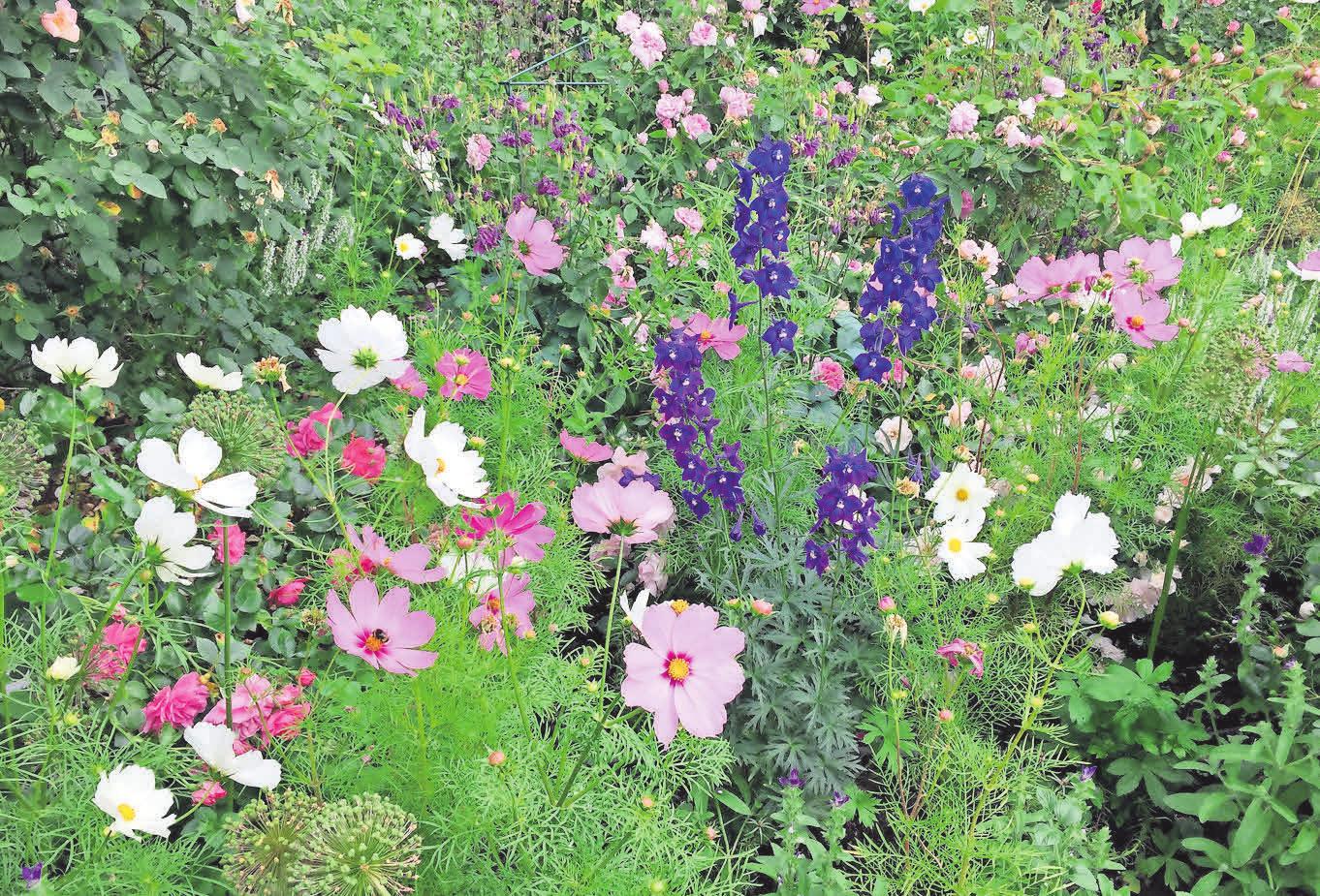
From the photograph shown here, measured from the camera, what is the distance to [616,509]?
123 centimetres

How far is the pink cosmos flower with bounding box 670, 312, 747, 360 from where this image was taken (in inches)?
78.7

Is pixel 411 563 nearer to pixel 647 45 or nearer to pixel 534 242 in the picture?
pixel 534 242

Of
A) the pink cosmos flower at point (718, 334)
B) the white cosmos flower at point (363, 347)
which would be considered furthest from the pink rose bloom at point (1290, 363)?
the white cosmos flower at point (363, 347)

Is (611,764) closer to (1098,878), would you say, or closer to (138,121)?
(1098,878)

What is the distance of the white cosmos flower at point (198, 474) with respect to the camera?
1.01m

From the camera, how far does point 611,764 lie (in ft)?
5.01

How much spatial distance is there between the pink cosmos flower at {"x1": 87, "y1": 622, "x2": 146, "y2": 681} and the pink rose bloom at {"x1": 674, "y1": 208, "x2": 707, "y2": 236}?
1607 mm

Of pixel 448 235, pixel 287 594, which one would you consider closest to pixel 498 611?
pixel 287 594

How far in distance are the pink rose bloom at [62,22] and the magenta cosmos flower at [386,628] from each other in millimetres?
1324

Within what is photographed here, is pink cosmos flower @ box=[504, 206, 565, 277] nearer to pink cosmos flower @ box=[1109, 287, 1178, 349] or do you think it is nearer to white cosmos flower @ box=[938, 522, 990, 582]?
white cosmos flower @ box=[938, 522, 990, 582]

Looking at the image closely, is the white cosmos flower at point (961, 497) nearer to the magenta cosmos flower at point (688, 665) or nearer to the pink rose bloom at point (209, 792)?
the magenta cosmos flower at point (688, 665)

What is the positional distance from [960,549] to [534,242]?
1178 millimetres

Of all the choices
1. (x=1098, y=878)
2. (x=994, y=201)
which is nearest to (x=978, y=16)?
(x=994, y=201)

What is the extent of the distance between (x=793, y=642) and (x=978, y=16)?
10.7ft
